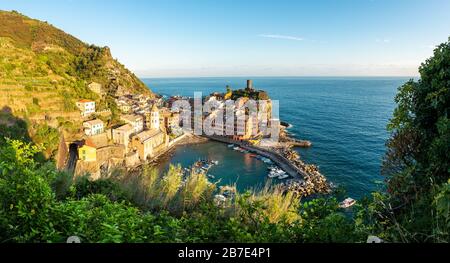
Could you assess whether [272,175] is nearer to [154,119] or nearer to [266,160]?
[266,160]

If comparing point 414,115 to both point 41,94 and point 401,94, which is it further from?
point 41,94

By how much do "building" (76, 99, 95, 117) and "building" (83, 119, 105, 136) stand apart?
1.63 meters

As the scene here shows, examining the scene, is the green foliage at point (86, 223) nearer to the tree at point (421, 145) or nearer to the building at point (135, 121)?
the tree at point (421, 145)

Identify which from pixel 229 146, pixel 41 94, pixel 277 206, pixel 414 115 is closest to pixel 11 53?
pixel 41 94

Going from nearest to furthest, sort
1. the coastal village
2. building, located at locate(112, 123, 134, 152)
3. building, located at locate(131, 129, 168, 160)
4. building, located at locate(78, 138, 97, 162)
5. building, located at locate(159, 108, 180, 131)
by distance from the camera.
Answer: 1. building, located at locate(78, 138, 97, 162)
2. the coastal village
3. building, located at locate(112, 123, 134, 152)
4. building, located at locate(131, 129, 168, 160)
5. building, located at locate(159, 108, 180, 131)

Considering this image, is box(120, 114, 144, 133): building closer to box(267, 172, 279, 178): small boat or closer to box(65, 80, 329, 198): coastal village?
box(65, 80, 329, 198): coastal village

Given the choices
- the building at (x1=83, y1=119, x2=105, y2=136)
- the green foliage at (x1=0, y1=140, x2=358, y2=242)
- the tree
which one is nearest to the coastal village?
the building at (x1=83, y1=119, x2=105, y2=136)

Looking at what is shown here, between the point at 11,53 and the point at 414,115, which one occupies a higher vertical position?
the point at 11,53

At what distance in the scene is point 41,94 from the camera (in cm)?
1784

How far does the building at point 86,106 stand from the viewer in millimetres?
23681

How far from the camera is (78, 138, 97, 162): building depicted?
18.6 meters

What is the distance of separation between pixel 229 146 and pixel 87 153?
14764mm

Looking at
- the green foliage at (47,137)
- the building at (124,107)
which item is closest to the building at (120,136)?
the green foliage at (47,137)
